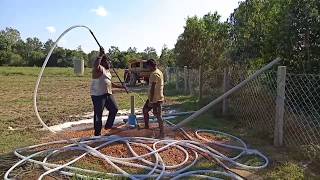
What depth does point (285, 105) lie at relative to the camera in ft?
27.0

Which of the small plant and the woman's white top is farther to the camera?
the woman's white top

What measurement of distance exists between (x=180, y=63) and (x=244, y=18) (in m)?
8.21

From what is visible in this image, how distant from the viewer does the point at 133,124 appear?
28.8 feet

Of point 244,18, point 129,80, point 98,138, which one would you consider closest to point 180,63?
point 129,80

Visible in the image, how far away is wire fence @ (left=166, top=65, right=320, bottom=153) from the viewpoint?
24.9 feet

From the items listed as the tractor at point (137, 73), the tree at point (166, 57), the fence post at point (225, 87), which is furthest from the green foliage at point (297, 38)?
the tree at point (166, 57)

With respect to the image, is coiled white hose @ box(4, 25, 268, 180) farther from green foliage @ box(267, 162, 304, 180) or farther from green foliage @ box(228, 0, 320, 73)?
green foliage @ box(228, 0, 320, 73)

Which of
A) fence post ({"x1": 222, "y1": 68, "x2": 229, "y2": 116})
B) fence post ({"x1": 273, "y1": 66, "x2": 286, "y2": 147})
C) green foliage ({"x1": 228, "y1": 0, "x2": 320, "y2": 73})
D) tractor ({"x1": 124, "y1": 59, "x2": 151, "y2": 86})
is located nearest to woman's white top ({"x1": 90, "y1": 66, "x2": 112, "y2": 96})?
fence post ({"x1": 273, "y1": 66, "x2": 286, "y2": 147})

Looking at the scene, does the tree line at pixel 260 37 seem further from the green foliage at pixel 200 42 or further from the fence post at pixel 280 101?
the fence post at pixel 280 101

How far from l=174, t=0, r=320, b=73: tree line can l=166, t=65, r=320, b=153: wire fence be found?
1.17 metres

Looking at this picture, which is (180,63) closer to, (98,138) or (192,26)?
(192,26)

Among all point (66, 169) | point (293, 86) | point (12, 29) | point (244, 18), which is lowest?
point (66, 169)

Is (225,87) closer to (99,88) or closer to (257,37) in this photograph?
(99,88)

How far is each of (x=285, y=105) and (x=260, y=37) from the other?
24.1ft
